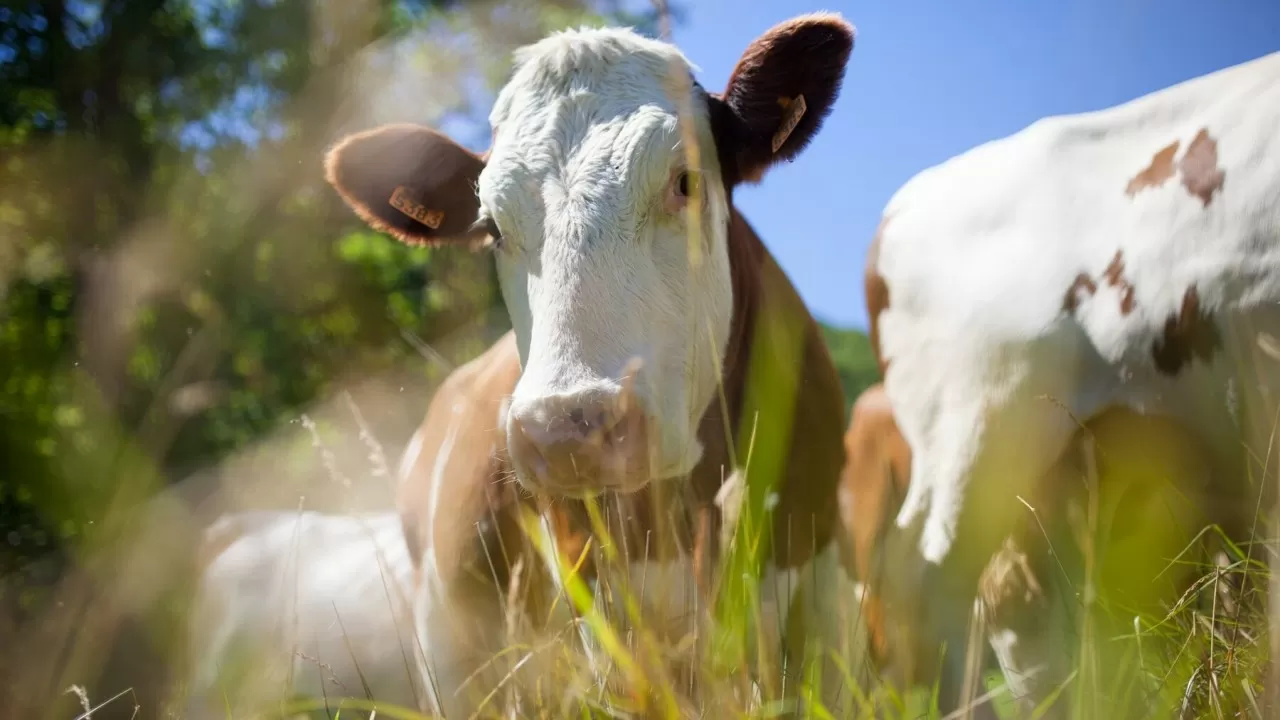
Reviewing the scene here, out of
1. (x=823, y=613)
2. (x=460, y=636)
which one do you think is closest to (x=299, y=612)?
(x=460, y=636)

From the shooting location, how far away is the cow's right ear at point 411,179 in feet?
10.0

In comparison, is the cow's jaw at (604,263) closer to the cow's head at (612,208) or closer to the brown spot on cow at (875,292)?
the cow's head at (612,208)

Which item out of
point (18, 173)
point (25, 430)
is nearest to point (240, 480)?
point (25, 430)

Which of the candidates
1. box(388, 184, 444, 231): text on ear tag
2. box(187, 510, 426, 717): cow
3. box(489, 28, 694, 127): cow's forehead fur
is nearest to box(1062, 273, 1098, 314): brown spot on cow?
box(489, 28, 694, 127): cow's forehead fur

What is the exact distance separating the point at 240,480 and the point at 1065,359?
5590mm

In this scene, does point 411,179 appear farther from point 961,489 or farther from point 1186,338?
point 1186,338

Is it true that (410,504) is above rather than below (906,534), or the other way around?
above

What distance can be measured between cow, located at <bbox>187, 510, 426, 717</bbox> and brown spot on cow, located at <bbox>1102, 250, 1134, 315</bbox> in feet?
7.74

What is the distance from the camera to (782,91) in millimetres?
2758

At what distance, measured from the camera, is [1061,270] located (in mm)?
2855

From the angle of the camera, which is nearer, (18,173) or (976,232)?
(976,232)

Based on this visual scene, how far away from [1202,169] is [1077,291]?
1.45 ft

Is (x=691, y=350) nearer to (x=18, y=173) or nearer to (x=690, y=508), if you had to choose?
(x=690, y=508)

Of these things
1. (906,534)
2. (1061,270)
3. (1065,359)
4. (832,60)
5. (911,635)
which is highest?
(832,60)
